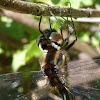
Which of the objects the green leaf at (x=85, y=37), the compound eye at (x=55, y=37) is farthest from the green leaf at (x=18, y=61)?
the compound eye at (x=55, y=37)

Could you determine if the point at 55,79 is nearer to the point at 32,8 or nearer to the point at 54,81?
the point at 54,81

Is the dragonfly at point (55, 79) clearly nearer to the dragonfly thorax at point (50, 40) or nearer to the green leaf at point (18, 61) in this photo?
the dragonfly thorax at point (50, 40)

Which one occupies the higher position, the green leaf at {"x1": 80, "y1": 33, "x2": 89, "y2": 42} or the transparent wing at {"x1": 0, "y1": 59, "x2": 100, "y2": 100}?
the green leaf at {"x1": 80, "y1": 33, "x2": 89, "y2": 42}

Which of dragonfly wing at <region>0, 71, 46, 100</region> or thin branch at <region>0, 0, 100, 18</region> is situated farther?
dragonfly wing at <region>0, 71, 46, 100</region>

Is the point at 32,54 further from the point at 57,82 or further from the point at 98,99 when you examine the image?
the point at 98,99

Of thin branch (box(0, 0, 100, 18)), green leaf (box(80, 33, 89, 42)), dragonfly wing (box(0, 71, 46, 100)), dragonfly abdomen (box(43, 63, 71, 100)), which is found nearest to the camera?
thin branch (box(0, 0, 100, 18))

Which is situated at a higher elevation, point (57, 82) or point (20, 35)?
point (20, 35)

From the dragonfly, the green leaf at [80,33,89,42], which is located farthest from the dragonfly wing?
the green leaf at [80,33,89,42]

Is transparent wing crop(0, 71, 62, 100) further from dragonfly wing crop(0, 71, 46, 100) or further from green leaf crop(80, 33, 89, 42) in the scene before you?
green leaf crop(80, 33, 89, 42)

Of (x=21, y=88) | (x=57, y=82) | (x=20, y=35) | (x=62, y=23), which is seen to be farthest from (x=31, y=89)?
(x=20, y=35)
